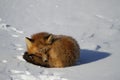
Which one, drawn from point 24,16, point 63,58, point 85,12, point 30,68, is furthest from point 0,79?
point 85,12

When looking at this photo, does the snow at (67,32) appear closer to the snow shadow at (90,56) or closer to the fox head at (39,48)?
the snow shadow at (90,56)

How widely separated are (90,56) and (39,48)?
1411 millimetres

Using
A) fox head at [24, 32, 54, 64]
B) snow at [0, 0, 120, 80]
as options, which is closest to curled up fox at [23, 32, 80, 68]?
fox head at [24, 32, 54, 64]

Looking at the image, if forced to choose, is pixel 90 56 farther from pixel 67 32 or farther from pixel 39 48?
pixel 67 32

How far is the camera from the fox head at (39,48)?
6746 millimetres

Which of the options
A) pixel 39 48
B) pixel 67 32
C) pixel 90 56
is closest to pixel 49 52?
pixel 39 48

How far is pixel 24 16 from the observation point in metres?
11.1

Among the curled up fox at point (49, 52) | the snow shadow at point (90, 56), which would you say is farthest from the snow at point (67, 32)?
the curled up fox at point (49, 52)

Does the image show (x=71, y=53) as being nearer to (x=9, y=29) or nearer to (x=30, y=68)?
(x=30, y=68)

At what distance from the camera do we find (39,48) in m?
6.75

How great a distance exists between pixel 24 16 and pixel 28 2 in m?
1.22

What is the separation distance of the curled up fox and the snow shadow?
41cm

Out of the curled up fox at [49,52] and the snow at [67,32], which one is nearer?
the snow at [67,32]

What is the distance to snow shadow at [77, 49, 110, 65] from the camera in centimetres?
743
